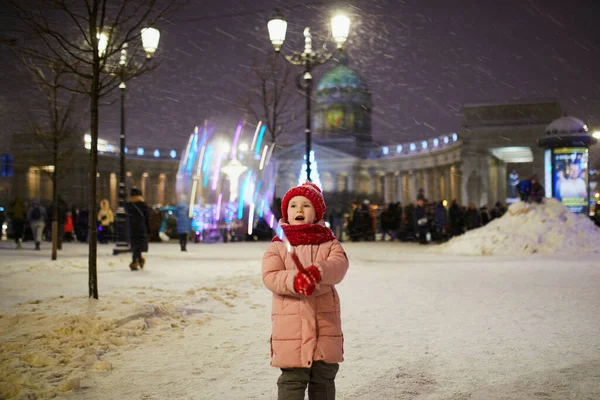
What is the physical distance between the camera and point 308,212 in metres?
3.58

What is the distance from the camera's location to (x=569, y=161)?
2345cm

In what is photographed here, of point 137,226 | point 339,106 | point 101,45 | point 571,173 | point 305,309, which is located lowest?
point 305,309

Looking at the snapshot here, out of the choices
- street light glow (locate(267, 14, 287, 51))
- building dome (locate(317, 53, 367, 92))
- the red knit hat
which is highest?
building dome (locate(317, 53, 367, 92))

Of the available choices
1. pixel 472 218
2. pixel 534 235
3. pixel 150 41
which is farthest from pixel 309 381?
pixel 472 218

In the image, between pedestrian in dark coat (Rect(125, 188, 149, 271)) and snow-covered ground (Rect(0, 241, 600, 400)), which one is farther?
pedestrian in dark coat (Rect(125, 188, 149, 271))

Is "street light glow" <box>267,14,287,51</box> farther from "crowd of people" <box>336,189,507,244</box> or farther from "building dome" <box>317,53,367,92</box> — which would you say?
"building dome" <box>317,53,367,92</box>

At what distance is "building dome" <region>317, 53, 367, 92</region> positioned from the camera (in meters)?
94.9

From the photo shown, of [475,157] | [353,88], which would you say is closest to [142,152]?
[353,88]

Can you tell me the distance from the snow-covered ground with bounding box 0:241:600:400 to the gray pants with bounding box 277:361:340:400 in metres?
0.85

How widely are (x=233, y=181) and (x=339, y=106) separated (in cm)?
6563

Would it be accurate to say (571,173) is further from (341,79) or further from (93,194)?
(341,79)

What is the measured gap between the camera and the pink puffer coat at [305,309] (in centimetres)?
343

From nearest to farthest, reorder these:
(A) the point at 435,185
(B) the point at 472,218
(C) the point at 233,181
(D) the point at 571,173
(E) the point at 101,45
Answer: (E) the point at 101,45
(D) the point at 571,173
(B) the point at 472,218
(C) the point at 233,181
(A) the point at 435,185

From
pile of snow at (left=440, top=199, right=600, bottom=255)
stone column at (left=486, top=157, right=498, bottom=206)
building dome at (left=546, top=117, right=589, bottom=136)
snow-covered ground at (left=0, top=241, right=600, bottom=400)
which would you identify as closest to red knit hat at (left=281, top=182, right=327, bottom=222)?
snow-covered ground at (left=0, top=241, right=600, bottom=400)
